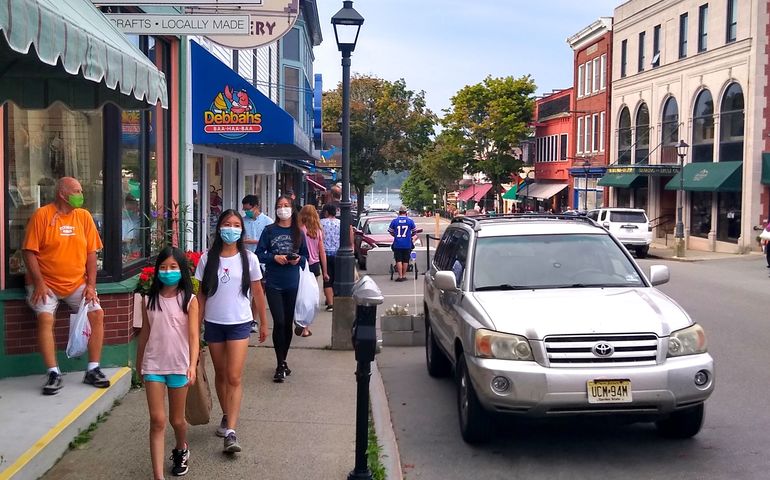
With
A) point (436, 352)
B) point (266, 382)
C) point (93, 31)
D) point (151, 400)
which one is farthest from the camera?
point (436, 352)

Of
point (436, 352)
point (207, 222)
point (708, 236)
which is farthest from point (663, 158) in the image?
point (436, 352)

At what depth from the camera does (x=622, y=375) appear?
599 cm

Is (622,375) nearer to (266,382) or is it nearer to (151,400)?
(151,400)

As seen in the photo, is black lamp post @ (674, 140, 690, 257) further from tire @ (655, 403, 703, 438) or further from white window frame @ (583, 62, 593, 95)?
tire @ (655, 403, 703, 438)

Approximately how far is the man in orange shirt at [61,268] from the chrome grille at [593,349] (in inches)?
149

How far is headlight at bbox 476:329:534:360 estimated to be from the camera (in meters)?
6.17

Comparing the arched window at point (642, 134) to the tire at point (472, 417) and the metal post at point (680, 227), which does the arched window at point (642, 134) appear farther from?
the tire at point (472, 417)

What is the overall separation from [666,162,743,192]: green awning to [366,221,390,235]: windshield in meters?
13.7

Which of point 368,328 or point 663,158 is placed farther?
point 663,158

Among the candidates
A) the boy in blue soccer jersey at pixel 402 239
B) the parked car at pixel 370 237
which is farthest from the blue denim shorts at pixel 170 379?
the parked car at pixel 370 237

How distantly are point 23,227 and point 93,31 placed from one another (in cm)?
356

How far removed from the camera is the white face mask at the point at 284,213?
343 inches

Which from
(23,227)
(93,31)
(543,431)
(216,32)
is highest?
(216,32)

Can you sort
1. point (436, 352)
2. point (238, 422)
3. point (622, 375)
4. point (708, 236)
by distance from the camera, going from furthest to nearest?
point (708, 236)
point (436, 352)
point (238, 422)
point (622, 375)
